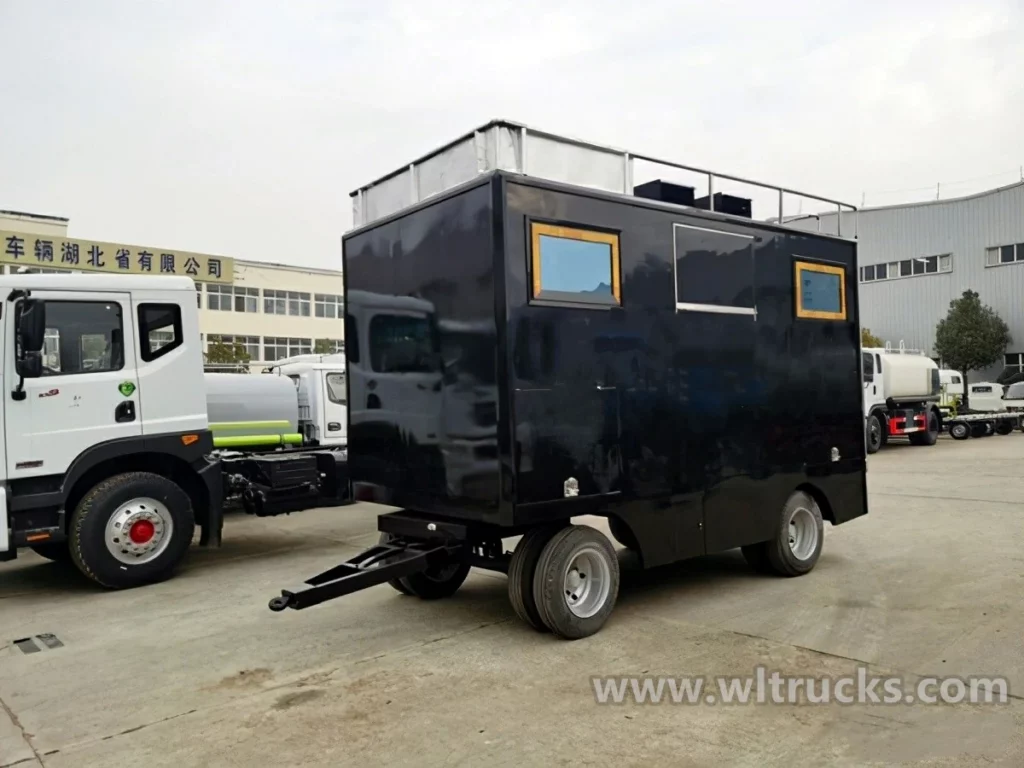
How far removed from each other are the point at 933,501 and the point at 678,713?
29.9 ft

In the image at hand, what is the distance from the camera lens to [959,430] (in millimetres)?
25516

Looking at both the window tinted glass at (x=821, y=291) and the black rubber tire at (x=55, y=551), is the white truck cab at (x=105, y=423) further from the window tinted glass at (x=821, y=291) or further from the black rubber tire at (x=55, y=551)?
the window tinted glass at (x=821, y=291)

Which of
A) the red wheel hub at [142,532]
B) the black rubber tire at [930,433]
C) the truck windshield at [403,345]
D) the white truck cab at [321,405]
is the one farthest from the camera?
the black rubber tire at [930,433]

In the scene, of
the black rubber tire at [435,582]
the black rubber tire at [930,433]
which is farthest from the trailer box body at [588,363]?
the black rubber tire at [930,433]

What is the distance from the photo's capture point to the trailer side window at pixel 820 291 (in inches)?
289

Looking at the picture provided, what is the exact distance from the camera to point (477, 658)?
5.27 meters

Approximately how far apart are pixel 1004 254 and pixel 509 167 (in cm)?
3899

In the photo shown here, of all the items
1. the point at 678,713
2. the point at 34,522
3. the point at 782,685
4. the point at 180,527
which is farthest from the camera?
the point at 180,527

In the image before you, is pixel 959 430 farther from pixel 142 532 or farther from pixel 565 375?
pixel 142 532

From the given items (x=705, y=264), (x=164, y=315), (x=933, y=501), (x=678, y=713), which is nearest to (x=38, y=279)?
(x=164, y=315)

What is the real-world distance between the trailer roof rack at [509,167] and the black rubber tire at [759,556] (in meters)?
2.95

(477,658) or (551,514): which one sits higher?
(551,514)

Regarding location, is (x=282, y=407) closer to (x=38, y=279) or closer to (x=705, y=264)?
(x=38, y=279)

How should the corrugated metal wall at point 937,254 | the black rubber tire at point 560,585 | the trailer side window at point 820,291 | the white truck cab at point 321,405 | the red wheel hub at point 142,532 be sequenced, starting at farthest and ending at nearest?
the corrugated metal wall at point 937,254
the white truck cab at point 321,405
the red wheel hub at point 142,532
the trailer side window at point 820,291
the black rubber tire at point 560,585
